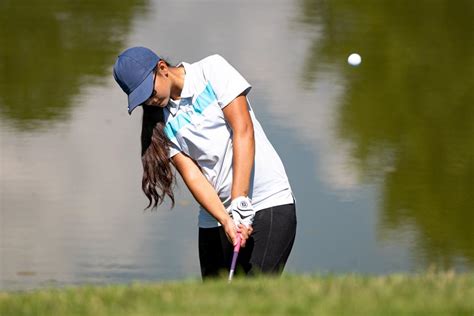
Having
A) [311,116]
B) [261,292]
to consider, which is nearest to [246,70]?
[311,116]

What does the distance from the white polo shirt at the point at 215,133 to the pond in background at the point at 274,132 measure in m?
1.62

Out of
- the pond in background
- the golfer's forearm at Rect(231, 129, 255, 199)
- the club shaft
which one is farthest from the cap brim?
the pond in background

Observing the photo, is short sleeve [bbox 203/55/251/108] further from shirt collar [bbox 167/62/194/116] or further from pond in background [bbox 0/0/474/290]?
pond in background [bbox 0/0/474/290]

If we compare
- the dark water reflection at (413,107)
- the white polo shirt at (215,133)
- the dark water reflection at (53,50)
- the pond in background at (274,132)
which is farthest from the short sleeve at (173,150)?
the dark water reflection at (53,50)

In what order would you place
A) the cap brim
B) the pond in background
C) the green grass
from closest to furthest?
the green grass → the cap brim → the pond in background

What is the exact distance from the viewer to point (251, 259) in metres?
5.55

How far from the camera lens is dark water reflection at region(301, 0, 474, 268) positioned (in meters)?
10.9

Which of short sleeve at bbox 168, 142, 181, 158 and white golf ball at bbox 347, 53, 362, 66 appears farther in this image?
white golf ball at bbox 347, 53, 362, 66

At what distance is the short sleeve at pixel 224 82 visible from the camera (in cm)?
527

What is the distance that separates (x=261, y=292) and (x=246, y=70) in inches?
406

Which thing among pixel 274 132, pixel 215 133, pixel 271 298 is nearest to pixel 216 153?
pixel 215 133

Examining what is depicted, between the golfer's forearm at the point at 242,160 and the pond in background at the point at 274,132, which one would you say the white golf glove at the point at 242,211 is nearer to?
the golfer's forearm at the point at 242,160

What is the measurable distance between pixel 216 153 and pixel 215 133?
0.09 m

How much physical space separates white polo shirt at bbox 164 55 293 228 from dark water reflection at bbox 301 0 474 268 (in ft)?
15.4
